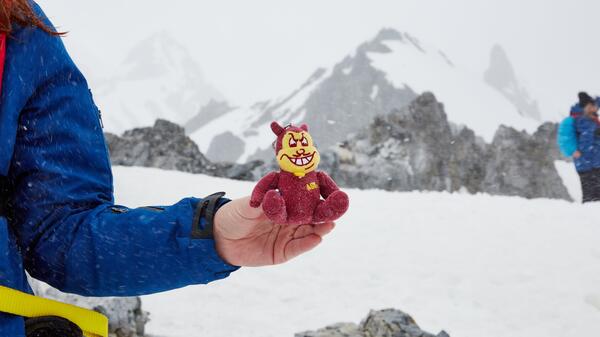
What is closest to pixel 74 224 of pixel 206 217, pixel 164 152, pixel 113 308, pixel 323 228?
pixel 206 217

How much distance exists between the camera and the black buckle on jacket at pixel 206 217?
1678mm

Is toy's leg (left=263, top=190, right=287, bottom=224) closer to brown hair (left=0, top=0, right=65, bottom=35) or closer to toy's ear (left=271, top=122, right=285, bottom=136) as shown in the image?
toy's ear (left=271, top=122, right=285, bottom=136)

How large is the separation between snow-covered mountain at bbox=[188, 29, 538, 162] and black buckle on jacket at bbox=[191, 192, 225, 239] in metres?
53.9

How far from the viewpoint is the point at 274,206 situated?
61.3 inches

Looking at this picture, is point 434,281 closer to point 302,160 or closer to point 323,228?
point 323,228

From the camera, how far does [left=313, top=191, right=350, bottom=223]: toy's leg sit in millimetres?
1643

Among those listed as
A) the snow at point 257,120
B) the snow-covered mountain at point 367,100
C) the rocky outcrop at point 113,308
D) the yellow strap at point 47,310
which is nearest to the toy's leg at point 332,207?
the yellow strap at point 47,310

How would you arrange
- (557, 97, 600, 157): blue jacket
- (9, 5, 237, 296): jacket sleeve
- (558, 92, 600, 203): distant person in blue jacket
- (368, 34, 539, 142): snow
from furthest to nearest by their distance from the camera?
(368, 34, 539, 142): snow
(557, 97, 600, 157): blue jacket
(558, 92, 600, 203): distant person in blue jacket
(9, 5, 237, 296): jacket sleeve

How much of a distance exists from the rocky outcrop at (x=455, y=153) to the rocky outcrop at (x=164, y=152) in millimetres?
9667

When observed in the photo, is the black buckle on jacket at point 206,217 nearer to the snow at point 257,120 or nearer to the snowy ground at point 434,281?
the snowy ground at point 434,281

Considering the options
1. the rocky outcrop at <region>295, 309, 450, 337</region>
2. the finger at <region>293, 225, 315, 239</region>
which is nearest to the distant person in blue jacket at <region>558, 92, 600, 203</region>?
the rocky outcrop at <region>295, 309, 450, 337</region>

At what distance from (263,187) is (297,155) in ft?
0.56

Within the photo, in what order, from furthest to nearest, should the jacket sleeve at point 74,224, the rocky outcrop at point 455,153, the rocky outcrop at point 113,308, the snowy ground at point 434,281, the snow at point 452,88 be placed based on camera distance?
1. the snow at point 452,88
2. the rocky outcrop at point 455,153
3. the snowy ground at point 434,281
4. the rocky outcrop at point 113,308
5. the jacket sleeve at point 74,224

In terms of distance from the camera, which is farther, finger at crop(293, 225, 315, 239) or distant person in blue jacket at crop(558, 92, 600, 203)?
distant person in blue jacket at crop(558, 92, 600, 203)
